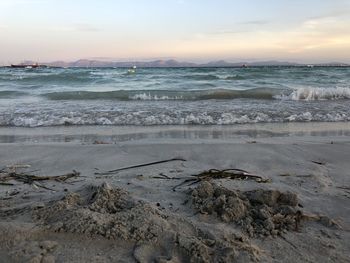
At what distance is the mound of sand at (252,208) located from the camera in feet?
8.44

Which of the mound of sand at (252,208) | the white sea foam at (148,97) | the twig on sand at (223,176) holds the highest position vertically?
the mound of sand at (252,208)

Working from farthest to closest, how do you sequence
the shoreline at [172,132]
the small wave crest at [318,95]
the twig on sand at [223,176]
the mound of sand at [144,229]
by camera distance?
the small wave crest at [318,95]
the shoreline at [172,132]
the twig on sand at [223,176]
the mound of sand at [144,229]

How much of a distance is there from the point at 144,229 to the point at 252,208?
0.83 meters

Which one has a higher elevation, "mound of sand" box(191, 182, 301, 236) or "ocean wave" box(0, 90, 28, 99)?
"mound of sand" box(191, 182, 301, 236)

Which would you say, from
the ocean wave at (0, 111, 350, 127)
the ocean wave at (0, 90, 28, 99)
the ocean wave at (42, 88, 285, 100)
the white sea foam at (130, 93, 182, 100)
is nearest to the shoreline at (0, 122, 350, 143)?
the ocean wave at (0, 111, 350, 127)

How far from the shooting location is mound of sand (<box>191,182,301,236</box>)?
2.57m

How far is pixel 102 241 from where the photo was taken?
2.28 metres

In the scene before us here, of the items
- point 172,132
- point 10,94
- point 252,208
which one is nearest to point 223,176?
point 252,208

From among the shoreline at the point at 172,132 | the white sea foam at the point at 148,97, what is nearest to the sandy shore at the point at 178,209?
the shoreline at the point at 172,132

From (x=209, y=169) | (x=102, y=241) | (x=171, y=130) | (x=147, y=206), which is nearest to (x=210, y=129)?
(x=171, y=130)

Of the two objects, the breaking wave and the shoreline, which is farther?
the breaking wave

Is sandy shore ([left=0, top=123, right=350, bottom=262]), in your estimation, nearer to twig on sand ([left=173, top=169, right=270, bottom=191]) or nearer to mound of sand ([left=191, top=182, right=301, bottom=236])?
mound of sand ([left=191, top=182, right=301, bottom=236])

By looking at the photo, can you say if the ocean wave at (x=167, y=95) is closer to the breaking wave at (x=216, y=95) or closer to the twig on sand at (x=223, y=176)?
the breaking wave at (x=216, y=95)

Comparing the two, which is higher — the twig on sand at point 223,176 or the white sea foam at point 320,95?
the twig on sand at point 223,176
